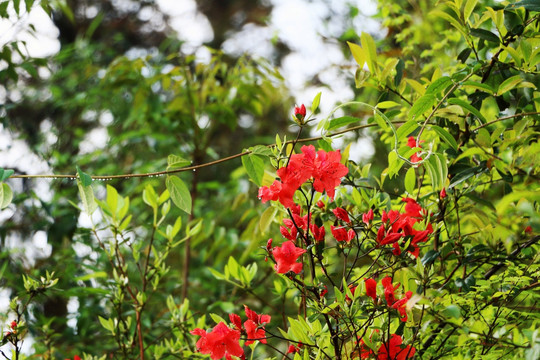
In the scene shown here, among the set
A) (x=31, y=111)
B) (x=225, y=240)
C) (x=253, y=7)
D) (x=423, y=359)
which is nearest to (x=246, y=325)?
(x=423, y=359)

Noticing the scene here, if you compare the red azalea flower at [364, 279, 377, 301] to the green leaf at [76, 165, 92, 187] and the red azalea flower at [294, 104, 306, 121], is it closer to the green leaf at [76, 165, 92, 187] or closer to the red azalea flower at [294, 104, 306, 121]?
the red azalea flower at [294, 104, 306, 121]

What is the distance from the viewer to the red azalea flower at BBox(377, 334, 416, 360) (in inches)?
27.9

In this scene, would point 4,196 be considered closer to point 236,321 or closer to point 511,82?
point 236,321

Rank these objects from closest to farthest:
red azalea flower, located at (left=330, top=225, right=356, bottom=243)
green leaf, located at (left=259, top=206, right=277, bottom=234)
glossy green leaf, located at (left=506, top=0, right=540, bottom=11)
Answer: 1. glossy green leaf, located at (left=506, top=0, right=540, bottom=11)
2. red azalea flower, located at (left=330, top=225, right=356, bottom=243)
3. green leaf, located at (left=259, top=206, right=277, bottom=234)

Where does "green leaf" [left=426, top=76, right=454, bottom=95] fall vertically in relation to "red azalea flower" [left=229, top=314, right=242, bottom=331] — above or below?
above

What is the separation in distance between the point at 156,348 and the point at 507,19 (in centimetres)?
94

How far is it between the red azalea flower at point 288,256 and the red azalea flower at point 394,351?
0.54 ft

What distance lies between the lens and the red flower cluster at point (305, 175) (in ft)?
2.37

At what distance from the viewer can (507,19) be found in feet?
2.66

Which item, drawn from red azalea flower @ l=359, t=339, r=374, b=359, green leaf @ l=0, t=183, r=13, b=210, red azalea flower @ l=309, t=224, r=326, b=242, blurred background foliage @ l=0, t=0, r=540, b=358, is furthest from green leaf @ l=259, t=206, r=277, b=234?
green leaf @ l=0, t=183, r=13, b=210

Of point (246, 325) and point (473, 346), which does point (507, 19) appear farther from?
point (246, 325)

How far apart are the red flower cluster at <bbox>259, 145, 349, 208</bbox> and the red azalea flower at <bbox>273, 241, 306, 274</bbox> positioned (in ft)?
0.20

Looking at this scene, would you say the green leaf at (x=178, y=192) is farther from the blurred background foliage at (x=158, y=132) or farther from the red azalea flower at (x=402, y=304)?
the red azalea flower at (x=402, y=304)

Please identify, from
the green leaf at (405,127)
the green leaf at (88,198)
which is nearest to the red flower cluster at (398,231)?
the green leaf at (405,127)
